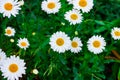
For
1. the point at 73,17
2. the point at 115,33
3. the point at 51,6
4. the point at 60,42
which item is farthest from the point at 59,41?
the point at 115,33

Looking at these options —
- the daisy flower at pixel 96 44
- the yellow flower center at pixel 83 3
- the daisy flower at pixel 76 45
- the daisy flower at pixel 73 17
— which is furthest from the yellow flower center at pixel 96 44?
the yellow flower center at pixel 83 3

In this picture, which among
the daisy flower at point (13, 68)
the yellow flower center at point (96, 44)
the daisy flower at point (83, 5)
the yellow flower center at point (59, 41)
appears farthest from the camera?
the daisy flower at point (83, 5)

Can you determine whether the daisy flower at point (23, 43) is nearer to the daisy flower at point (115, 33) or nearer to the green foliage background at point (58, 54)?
the green foliage background at point (58, 54)

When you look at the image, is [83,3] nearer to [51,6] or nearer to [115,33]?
[51,6]

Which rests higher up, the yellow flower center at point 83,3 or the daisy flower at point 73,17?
the yellow flower center at point 83,3

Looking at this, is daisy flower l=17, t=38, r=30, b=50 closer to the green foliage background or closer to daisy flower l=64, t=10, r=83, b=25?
the green foliage background

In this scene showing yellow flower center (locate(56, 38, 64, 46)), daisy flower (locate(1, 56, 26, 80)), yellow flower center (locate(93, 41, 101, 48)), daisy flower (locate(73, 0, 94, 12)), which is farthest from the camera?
daisy flower (locate(73, 0, 94, 12))

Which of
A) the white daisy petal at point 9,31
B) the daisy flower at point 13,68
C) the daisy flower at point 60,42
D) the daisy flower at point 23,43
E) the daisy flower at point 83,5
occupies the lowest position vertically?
the daisy flower at point 13,68

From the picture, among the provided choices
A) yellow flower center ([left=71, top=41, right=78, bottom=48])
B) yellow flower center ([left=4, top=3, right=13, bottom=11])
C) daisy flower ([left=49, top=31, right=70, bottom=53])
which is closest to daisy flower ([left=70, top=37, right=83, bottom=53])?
yellow flower center ([left=71, top=41, right=78, bottom=48])
